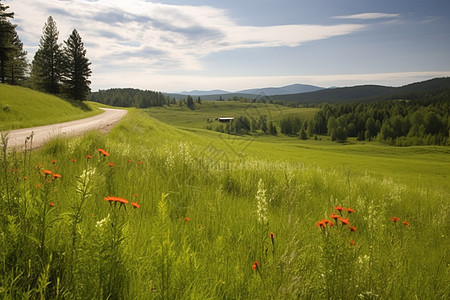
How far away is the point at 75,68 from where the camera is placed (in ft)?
180

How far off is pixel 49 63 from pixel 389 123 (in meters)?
183

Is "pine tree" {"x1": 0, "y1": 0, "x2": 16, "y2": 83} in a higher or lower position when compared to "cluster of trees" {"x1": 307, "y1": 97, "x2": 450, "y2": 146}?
higher

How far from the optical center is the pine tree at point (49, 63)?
174 ft

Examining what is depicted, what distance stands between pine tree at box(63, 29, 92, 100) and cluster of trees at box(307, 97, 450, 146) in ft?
489

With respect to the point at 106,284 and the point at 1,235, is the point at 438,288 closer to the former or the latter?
the point at 106,284

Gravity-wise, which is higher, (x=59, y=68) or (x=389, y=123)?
(x=59, y=68)

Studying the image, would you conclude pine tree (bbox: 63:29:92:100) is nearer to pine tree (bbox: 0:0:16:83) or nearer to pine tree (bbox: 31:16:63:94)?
pine tree (bbox: 31:16:63:94)

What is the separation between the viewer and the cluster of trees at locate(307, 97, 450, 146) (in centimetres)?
15544

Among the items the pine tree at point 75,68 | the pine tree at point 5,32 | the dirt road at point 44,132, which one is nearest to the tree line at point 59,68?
the pine tree at point 75,68

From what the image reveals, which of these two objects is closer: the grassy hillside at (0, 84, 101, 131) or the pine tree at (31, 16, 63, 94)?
the grassy hillside at (0, 84, 101, 131)

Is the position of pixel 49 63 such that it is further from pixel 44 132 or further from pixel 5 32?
pixel 44 132

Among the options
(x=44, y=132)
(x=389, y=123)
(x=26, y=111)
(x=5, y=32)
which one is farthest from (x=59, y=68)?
(x=389, y=123)

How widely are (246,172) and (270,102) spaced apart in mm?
3825

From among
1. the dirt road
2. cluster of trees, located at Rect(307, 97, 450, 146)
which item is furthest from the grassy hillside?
cluster of trees, located at Rect(307, 97, 450, 146)
